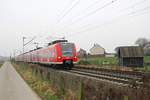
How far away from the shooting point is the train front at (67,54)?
1823 centimetres

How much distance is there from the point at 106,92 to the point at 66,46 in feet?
48.0

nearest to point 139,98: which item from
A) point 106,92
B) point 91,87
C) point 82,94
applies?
point 106,92

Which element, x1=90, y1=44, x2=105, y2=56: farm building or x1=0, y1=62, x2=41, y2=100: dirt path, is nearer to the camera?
x1=0, y1=62, x2=41, y2=100: dirt path

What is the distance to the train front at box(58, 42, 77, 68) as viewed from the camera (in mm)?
18234

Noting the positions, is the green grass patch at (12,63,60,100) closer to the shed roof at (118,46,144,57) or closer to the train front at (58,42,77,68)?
the train front at (58,42,77,68)

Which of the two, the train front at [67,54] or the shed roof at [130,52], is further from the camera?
the shed roof at [130,52]

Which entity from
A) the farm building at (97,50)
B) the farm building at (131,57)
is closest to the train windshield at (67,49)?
the farm building at (131,57)

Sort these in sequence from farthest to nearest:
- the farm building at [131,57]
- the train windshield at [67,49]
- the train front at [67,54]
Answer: the farm building at [131,57], the train windshield at [67,49], the train front at [67,54]

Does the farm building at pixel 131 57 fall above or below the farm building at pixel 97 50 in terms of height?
below

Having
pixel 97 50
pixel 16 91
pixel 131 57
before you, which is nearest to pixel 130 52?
pixel 131 57

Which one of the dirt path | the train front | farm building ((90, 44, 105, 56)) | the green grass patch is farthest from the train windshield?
farm building ((90, 44, 105, 56))

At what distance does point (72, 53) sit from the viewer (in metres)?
18.8

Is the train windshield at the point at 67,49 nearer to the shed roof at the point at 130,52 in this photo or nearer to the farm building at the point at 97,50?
the shed roof at the point at 130,52

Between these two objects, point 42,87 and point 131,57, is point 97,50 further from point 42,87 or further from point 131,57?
point 42,87
